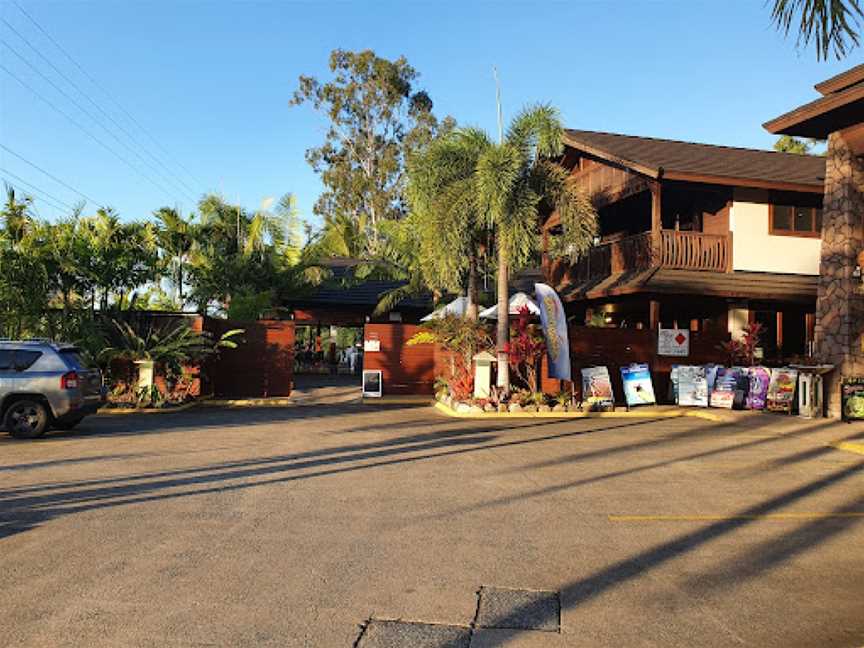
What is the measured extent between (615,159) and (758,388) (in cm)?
758

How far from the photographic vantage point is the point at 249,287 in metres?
24.1

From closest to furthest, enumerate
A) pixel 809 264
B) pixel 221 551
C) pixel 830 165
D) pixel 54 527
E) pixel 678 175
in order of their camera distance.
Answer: pixel 221 551
pixel 54 527
pixel 830 165
pixel 678 175
pixel 809 264

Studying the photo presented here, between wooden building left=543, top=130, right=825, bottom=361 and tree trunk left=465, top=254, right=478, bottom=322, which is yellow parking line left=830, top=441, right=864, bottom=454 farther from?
tree trunk left=465, top=254, right=478, bottom=322

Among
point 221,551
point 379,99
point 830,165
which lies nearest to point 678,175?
point 830,165

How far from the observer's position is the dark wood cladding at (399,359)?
69.8ft

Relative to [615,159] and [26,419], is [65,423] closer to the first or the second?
[26,419]

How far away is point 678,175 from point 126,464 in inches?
592

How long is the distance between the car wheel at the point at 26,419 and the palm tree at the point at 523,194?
9.66 m

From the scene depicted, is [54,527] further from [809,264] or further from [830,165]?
[809,264]

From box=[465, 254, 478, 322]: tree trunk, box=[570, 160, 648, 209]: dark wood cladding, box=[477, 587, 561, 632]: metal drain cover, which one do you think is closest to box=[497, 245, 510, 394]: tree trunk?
box=[465, 254, 478, 322]: tree trunk

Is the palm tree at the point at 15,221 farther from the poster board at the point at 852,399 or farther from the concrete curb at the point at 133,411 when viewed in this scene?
the poster board at the point at 852,399

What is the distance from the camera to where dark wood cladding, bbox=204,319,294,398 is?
800 inches

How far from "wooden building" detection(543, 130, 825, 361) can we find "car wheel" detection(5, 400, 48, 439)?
553 inches

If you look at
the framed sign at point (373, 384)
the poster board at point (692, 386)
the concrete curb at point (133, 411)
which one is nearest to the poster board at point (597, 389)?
the poster board at point (692, 386)
